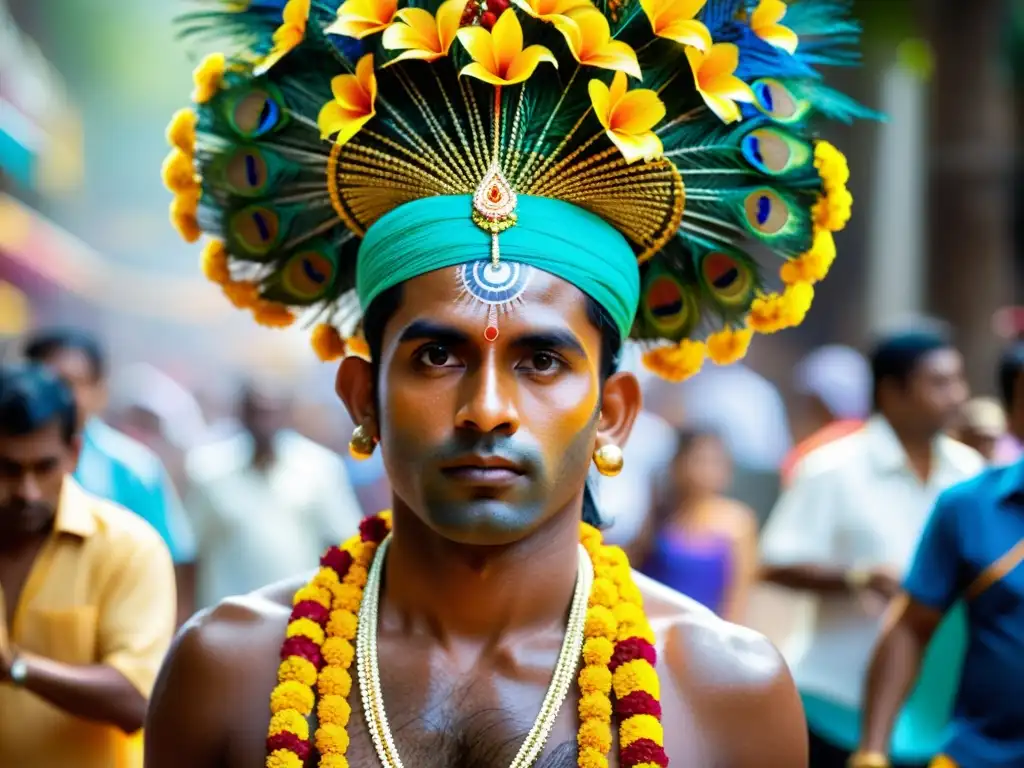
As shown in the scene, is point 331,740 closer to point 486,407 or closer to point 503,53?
point 486,407

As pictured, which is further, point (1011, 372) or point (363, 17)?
point (1011, 372)

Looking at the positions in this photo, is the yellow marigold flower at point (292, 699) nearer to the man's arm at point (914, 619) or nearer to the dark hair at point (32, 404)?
the dark hair at point (32, 404)

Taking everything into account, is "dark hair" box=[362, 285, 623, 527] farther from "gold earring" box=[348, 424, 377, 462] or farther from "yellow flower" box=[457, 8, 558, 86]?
"yellow flower" box=[457, 8, 558, 86]

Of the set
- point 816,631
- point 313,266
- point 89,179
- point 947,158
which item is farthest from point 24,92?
point 313,266

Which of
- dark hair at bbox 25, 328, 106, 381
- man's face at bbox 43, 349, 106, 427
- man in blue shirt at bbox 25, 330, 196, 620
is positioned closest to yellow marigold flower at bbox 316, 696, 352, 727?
man in blue shirt at bbox 25, 330, 196, 620

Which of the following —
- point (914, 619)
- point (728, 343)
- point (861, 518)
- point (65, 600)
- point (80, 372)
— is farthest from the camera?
point (80, 372)

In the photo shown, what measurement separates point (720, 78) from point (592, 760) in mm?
1359

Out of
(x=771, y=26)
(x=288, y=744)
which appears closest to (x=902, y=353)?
Result: (x=771, y=26)

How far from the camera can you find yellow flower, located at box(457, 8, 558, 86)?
9.82ft

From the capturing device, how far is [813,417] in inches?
370

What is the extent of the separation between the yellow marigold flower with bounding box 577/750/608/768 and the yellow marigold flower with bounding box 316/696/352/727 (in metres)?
0.46

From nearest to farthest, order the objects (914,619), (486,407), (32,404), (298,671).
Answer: (486,407) → (298,671) → (32,404) → (914,619)

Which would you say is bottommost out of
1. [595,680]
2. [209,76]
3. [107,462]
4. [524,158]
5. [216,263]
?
[107,462]

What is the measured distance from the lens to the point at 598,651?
312 centimetres
